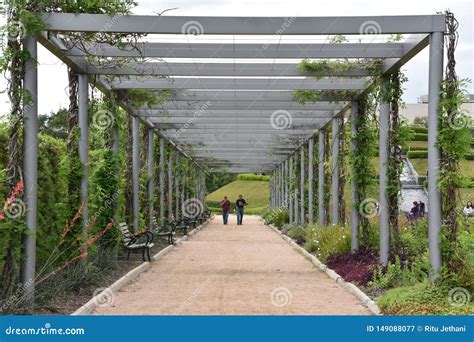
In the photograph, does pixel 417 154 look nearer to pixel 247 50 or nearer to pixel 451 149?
pixel 247 50

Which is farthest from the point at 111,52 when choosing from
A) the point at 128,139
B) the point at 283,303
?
the point at 128,139

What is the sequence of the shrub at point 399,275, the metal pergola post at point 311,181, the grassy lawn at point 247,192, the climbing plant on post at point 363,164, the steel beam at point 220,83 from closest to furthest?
the shrub at point 399,275 → the climbing plant on post at point 363,164 → the steel beam at point 220,83 → the metal pergola post at point 311,181 → the grassy lawn at point 247,192

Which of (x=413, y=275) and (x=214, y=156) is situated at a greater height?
(x=214, y=156)

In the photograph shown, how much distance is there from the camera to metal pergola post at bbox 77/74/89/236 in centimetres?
1002

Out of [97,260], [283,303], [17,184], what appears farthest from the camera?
[97,260]

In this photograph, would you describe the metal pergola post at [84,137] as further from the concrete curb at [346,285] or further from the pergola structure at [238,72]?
the concrete curb at [346,285]

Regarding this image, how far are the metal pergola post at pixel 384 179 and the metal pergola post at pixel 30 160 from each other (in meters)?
4.89

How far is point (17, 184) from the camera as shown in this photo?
7.14m

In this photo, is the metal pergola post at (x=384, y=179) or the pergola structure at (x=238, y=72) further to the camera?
the metal pergola post at (x=384, y=179)

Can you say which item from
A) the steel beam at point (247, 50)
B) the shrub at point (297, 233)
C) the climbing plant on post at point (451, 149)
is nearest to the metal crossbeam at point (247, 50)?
the steel beam at point (247, 50)

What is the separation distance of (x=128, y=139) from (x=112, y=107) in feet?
10.7

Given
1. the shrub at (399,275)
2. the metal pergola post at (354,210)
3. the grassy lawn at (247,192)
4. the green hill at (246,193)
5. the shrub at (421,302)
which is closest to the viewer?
the shrub at (421,302)

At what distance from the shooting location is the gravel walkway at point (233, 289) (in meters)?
7.72

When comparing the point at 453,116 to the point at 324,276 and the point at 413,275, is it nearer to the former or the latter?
the point at 413,275
